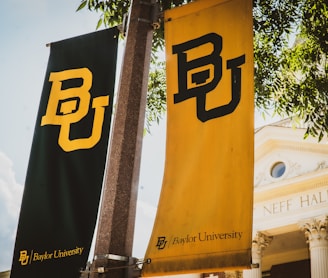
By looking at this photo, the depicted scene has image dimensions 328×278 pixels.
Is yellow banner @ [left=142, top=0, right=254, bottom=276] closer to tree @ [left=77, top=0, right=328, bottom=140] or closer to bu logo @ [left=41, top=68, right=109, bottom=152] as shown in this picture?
bu logo @ [left=41, top=68, right=109, bottom=152]

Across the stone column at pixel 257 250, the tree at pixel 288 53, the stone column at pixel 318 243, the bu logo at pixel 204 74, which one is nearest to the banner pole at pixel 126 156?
the bu logo at pixel 204 74

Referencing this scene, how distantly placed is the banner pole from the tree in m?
3.20

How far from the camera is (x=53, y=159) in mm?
4344

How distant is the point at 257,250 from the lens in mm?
17906

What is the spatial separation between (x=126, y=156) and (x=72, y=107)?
91 centimetres

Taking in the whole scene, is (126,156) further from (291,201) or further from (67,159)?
(291,201)

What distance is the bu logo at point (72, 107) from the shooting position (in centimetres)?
434

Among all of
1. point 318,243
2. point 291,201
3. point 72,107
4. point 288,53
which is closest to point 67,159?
point 72,107

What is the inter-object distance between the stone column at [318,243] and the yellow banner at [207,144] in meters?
12.6

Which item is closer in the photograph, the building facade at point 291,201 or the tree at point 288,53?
the tree at point 288,53

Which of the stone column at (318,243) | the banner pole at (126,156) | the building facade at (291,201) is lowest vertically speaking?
the banner pole at (126,156)

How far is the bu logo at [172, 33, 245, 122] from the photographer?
397cm

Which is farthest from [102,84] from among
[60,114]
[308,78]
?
[308,78]

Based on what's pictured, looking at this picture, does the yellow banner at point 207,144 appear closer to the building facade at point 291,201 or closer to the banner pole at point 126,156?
the banner pole at point 126,156
